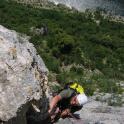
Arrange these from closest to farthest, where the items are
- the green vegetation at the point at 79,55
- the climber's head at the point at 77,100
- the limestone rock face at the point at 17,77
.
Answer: the limestone rock face at the point at 17,77 → the climber's head at the point at 77,100 → the green vegetation at the point at 79,55

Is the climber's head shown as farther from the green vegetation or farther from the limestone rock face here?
the green vegetation

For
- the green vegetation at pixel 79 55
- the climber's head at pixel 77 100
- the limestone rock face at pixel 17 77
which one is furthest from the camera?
the green vegetation at pixel 79 55

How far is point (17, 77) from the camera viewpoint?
7934 mm

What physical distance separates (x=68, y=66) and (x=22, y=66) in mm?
23708

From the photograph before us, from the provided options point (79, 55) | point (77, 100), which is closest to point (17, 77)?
point (77, 100)

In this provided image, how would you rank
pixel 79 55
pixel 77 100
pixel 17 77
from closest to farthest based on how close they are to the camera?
pixel 17 77 < pixel 77 100 < pixel 79 55

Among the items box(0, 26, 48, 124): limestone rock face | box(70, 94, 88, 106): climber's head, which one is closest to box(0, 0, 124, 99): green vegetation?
box(70, 94, 88, 106): climber's head

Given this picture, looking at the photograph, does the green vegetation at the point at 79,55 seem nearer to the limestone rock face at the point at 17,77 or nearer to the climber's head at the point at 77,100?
the climber's head at the point at 77,100

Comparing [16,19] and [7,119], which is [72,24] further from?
[7,119]

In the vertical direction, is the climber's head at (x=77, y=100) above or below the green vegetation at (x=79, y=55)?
above

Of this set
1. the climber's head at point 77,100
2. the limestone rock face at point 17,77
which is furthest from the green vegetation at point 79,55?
the limestone rock face at point 17,77

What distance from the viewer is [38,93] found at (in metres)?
8.29

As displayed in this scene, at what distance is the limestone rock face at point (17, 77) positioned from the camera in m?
7.57

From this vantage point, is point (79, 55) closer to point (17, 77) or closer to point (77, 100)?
point (77, 100)
